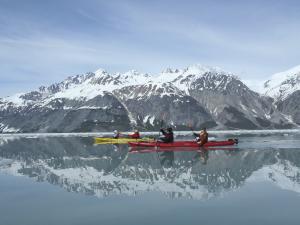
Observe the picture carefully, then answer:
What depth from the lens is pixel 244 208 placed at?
22.3 meters

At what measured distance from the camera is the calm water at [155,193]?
68.9 feet

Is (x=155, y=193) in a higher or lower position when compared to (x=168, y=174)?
lower

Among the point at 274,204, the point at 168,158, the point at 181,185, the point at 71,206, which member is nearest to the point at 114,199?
the point at 71,206

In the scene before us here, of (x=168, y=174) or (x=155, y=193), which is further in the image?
(x=168, y=174)

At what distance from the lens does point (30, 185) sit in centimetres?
3262

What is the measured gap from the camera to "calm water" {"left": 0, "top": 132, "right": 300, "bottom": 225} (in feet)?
68.9

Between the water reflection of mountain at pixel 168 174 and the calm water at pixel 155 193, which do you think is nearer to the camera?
the calm water at pixel 155 193

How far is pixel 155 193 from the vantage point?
27.2 m

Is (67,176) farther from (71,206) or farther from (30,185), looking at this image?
(71,206)

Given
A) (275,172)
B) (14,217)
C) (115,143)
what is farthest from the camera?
(115,143)

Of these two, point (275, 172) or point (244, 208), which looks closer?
point (244, 208)

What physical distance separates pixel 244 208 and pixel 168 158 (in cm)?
2803

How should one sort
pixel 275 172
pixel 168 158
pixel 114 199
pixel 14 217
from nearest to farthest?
pixel 14 217 → pixel 114 199 → pixel 275 172 → pixel 168 158

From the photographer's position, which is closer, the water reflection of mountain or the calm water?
the calm water
